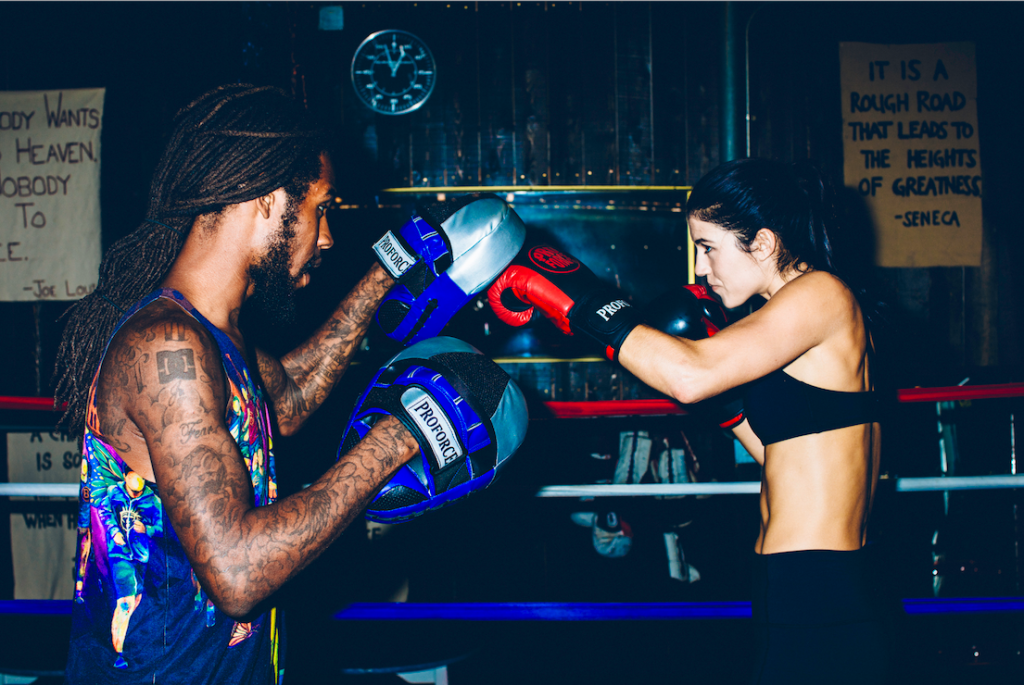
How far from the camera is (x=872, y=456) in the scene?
1.31m

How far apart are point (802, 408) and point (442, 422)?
0.83m

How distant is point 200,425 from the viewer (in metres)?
0.89

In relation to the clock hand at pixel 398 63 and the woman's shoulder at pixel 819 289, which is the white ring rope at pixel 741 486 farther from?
the clock hand at pixel 398 63

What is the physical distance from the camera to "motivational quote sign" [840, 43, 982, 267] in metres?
3.09

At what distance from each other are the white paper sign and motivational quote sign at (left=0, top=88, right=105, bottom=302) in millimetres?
860

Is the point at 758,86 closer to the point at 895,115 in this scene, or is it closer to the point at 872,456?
the point at 895,115

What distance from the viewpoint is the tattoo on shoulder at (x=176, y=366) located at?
0.90m

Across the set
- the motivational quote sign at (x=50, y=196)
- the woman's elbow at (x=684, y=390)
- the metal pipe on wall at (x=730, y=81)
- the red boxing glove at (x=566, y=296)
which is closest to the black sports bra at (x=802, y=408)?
the woman's elbow at (x=684, y=390)

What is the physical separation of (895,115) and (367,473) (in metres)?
3.55

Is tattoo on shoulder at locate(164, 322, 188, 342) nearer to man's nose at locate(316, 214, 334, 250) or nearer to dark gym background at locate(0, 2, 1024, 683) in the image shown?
man's nose at locate(316, 214, 334, 250)

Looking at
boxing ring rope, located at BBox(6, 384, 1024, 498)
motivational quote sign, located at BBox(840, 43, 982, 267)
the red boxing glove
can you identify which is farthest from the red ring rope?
motivational quote sign, located at BBox(840, 43, 982, 267)

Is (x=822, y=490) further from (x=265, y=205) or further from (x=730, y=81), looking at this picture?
(x=730, y=81)

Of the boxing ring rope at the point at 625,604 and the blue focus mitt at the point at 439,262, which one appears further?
the boxing ring rope at the point at 625,604

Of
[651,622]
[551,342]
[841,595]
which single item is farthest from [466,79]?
[651,622]
